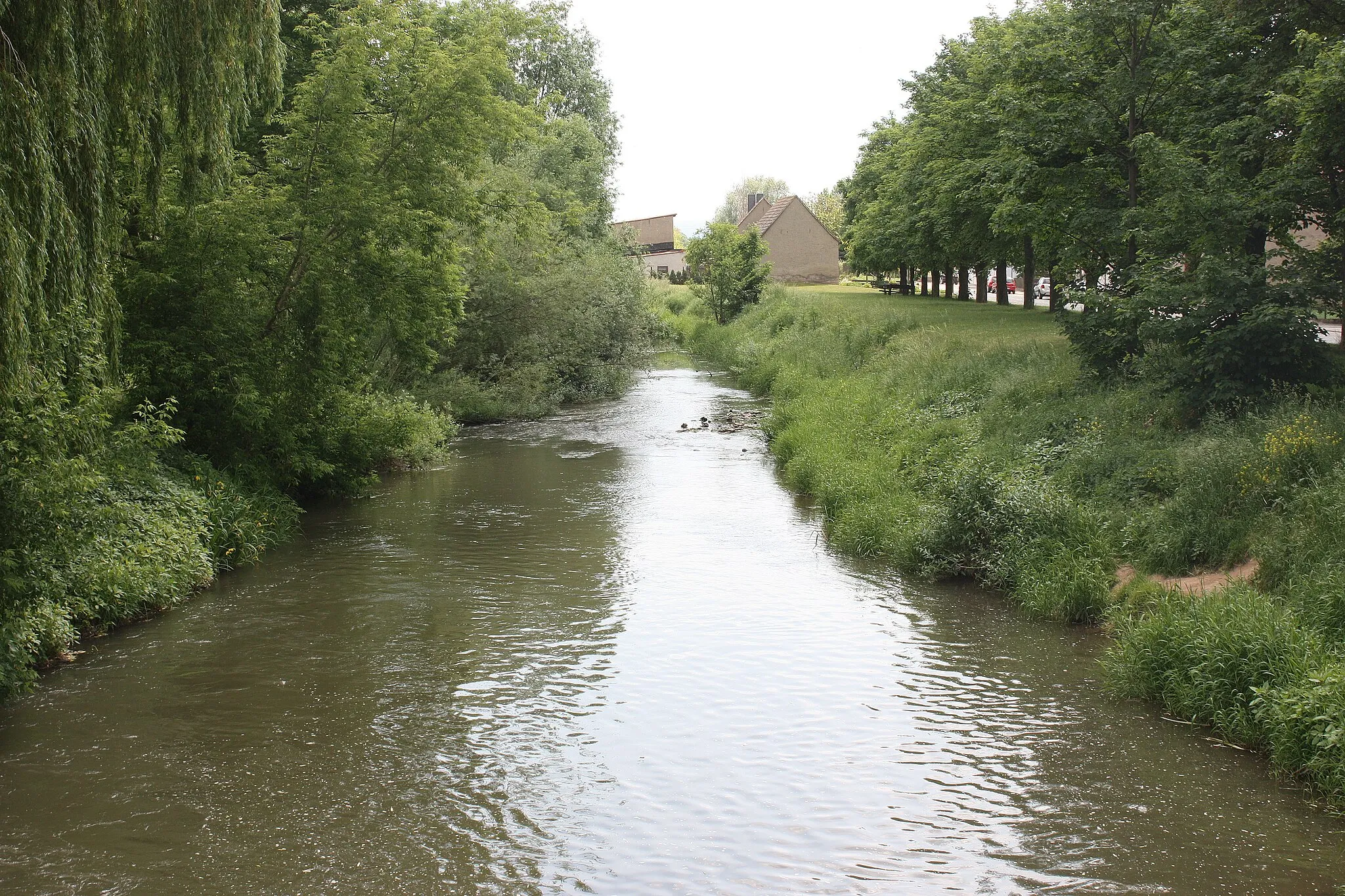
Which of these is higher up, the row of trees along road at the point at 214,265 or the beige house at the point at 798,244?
the beige house at the point at 798,244

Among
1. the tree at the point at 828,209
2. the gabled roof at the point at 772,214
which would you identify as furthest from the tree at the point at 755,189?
the gabled roof at the point at 772,214

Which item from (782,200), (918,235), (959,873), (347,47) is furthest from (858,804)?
(782,200)

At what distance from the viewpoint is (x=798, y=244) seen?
7806cm

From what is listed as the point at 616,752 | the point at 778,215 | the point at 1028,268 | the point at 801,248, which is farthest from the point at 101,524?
the point at 801,248

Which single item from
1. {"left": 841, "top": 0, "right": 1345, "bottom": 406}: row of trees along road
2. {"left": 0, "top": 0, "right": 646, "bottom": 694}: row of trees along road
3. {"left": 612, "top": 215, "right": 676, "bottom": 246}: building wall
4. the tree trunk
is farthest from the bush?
{"left": 612, "top": 215, "right": 676, "bottom": 246}: building wall

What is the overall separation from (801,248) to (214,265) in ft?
218

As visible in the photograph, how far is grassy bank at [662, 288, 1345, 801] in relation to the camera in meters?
8.48

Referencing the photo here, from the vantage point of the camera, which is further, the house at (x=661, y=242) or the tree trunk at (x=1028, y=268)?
the house at (x=661, y=242)

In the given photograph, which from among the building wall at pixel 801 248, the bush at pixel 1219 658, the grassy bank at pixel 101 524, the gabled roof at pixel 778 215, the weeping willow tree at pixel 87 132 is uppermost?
the gabled roof at pixel 778 215

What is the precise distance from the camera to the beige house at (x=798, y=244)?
76.7 meters

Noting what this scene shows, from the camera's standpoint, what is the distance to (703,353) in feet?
169

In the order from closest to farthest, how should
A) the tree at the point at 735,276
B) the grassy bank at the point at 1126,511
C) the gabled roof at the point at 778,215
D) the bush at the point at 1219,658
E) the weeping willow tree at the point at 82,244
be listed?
1. the weeping willow tree at the point at 82,244
2. the bush at the point at 1219,658
3. the grassy bank at the point at 1126,511
4. the tree at the point at 735,276
5. the gabled roof at the point at 778,215

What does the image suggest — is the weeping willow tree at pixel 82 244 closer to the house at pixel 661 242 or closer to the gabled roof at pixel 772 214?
the gabled roof at pixel 772 214

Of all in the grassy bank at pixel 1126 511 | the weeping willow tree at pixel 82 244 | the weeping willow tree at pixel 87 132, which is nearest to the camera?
the weeping willow tree at pixel 87 132
